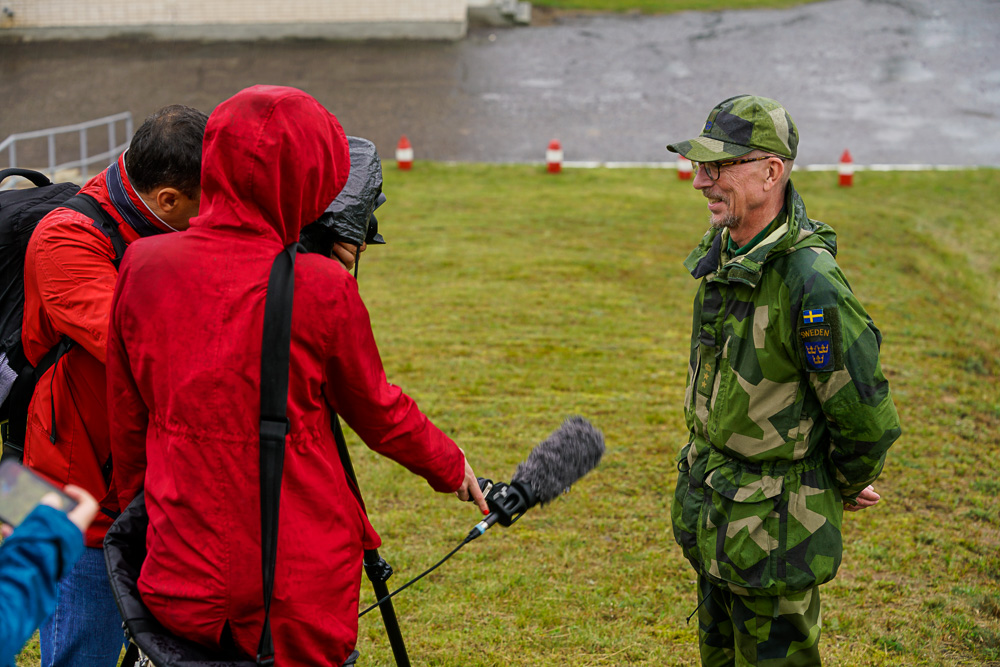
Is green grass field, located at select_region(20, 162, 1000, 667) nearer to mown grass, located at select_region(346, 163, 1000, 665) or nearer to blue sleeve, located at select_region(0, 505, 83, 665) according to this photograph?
mown grass, located at select_region(346, 163, 1000, 665)

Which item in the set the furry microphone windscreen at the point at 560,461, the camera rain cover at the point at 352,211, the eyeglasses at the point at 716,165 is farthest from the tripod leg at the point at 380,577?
the eyeglasses at the point at 716,165

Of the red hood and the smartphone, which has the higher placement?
the red hood

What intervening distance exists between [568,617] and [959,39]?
21730 mm

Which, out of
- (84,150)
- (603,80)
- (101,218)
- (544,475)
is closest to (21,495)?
(101,218)

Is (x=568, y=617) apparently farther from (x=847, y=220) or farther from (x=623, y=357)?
(x=847, y=220)

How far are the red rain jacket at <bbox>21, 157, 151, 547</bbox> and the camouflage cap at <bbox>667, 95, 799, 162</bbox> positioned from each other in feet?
5.52

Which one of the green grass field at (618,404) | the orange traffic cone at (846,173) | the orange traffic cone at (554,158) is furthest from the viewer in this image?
the orange traffic cone at (554,158)

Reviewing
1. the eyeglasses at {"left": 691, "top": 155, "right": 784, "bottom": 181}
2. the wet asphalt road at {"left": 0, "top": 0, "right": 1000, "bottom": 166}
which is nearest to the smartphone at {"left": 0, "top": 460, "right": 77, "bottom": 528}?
the eyeglasses at {"left": 691, "top": 155, "right": 784, "bottom": 181}

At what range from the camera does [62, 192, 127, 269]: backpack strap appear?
8.38 feet

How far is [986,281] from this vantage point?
10070 mm

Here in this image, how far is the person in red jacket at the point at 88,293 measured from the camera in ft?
8.03

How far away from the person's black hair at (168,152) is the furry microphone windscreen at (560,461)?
1252 mm

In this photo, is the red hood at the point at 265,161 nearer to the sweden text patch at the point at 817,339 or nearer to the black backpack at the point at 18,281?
the black backpack at the point at 18,281

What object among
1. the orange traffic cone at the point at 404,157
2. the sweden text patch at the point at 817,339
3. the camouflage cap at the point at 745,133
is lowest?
the orange traffic cone at the point at 404,157
